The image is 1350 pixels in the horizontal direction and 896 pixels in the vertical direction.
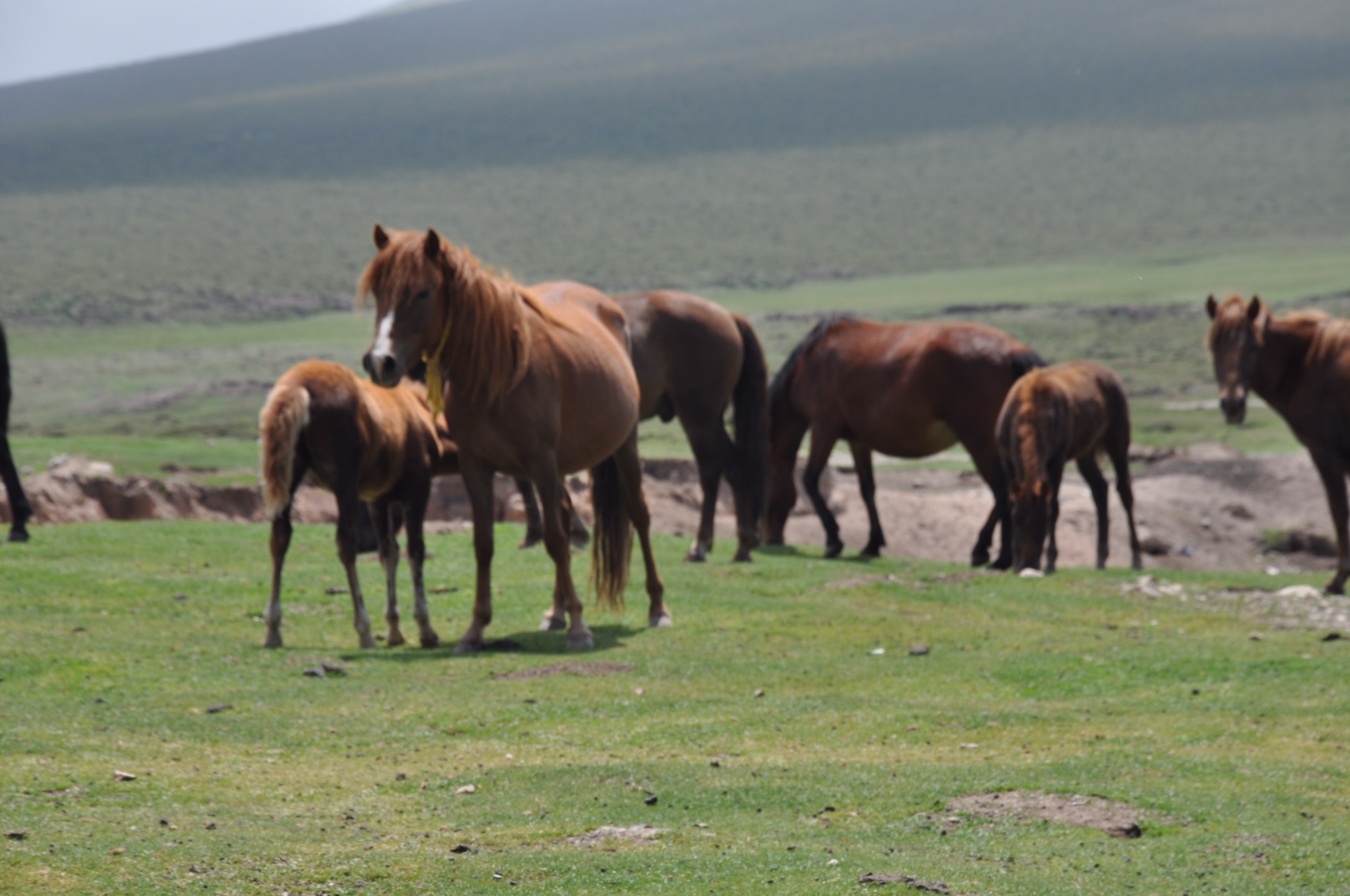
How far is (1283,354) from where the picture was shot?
12.6 meters

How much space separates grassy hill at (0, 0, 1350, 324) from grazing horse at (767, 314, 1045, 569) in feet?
150

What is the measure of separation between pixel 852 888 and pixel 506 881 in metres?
1.15

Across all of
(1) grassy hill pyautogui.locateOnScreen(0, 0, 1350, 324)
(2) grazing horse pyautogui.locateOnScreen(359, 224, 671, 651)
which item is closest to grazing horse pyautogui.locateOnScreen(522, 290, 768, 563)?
(2) grazing horse pyautogui.locateOnScreen(359, 224, 671, 651)

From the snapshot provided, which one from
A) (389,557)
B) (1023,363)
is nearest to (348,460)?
(389,557)

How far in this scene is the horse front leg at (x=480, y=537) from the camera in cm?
960

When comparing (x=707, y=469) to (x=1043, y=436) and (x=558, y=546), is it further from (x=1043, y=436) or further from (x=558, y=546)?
(x=558, y=546)

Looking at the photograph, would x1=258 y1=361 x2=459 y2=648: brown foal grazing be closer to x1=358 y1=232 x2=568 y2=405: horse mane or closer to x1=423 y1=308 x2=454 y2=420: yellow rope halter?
x1=423 y1=308 x2=454 y2=420: yellow rope halter

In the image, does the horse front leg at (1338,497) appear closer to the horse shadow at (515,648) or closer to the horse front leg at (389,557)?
the horse shadow at (515,648)

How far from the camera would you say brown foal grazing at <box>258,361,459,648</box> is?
942 cm

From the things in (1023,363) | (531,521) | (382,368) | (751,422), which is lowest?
(531,521)

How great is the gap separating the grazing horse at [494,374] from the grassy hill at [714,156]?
50.7 meters

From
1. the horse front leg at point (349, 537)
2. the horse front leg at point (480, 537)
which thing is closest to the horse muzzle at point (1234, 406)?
the horse front leg at point (480, 537)

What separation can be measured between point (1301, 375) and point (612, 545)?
604 centimetres

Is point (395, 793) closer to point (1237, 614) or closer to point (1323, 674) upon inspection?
point (1323, 674)
